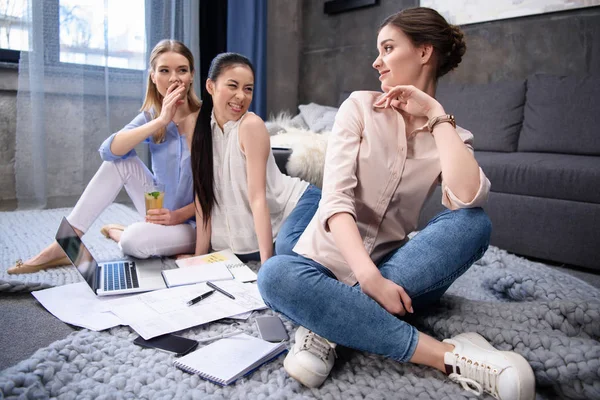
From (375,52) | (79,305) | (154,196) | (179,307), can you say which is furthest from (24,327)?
(375,52)

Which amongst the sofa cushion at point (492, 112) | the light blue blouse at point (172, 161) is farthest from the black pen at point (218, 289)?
the sofa cushion at point (492, 112)

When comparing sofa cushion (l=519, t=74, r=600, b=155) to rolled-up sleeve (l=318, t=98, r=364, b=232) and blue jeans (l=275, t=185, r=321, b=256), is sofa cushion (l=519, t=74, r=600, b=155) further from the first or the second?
rolled-up sleeve (l=318, t=98, r=364, b=232)

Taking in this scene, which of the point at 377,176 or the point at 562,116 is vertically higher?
the point at 562,116

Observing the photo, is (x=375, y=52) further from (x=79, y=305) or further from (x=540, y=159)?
(x=79, y=305)

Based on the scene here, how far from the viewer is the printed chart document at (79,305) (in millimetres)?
1237

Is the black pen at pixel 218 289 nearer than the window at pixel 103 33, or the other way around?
the black pen at pixel 218 289

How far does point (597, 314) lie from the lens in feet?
3.58

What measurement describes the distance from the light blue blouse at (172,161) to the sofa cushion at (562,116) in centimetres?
175

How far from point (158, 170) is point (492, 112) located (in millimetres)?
1826

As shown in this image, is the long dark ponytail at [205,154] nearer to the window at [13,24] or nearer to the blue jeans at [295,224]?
the blue jeans at [295,224]

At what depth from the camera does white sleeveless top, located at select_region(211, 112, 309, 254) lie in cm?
165

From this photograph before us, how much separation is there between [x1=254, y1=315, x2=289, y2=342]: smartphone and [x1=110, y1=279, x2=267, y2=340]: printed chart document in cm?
8

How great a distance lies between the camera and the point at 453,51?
1.21 metres

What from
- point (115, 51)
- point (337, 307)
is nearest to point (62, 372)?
point (337, 307)
